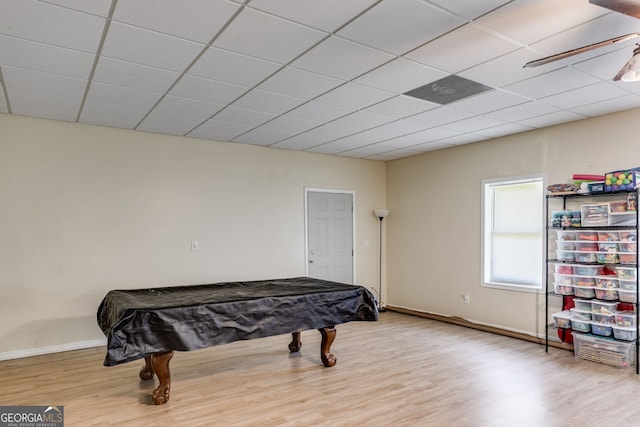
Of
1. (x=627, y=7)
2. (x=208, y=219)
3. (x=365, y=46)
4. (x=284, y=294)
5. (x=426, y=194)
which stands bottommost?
(x=284, y=294)

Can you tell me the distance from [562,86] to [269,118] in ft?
9.16

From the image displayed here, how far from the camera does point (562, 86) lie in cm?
349

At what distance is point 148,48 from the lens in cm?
278

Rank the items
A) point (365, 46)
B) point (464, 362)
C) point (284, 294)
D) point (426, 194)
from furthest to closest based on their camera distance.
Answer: point (426, 194) → point (464, 362) → point (284, 294) → point (365, 46)

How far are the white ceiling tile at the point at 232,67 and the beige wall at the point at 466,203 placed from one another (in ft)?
11.5

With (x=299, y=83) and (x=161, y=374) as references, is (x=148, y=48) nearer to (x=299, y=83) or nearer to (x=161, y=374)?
(x=299, y=83)

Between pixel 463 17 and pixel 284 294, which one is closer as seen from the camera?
pixel 463 17

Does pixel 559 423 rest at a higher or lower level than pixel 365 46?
lower

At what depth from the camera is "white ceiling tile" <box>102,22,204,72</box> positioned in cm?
257

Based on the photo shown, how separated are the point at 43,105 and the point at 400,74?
342 centimetres

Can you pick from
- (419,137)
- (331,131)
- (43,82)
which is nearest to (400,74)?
(331,131)

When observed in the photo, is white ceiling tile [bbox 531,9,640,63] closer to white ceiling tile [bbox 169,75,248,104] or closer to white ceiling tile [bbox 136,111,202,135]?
white ceiling tile [bbox 169,75,248,104]

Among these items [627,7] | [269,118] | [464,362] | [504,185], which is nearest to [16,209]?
[269,118]

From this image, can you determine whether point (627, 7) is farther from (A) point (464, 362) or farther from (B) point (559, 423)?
(A) point (464, 362)
